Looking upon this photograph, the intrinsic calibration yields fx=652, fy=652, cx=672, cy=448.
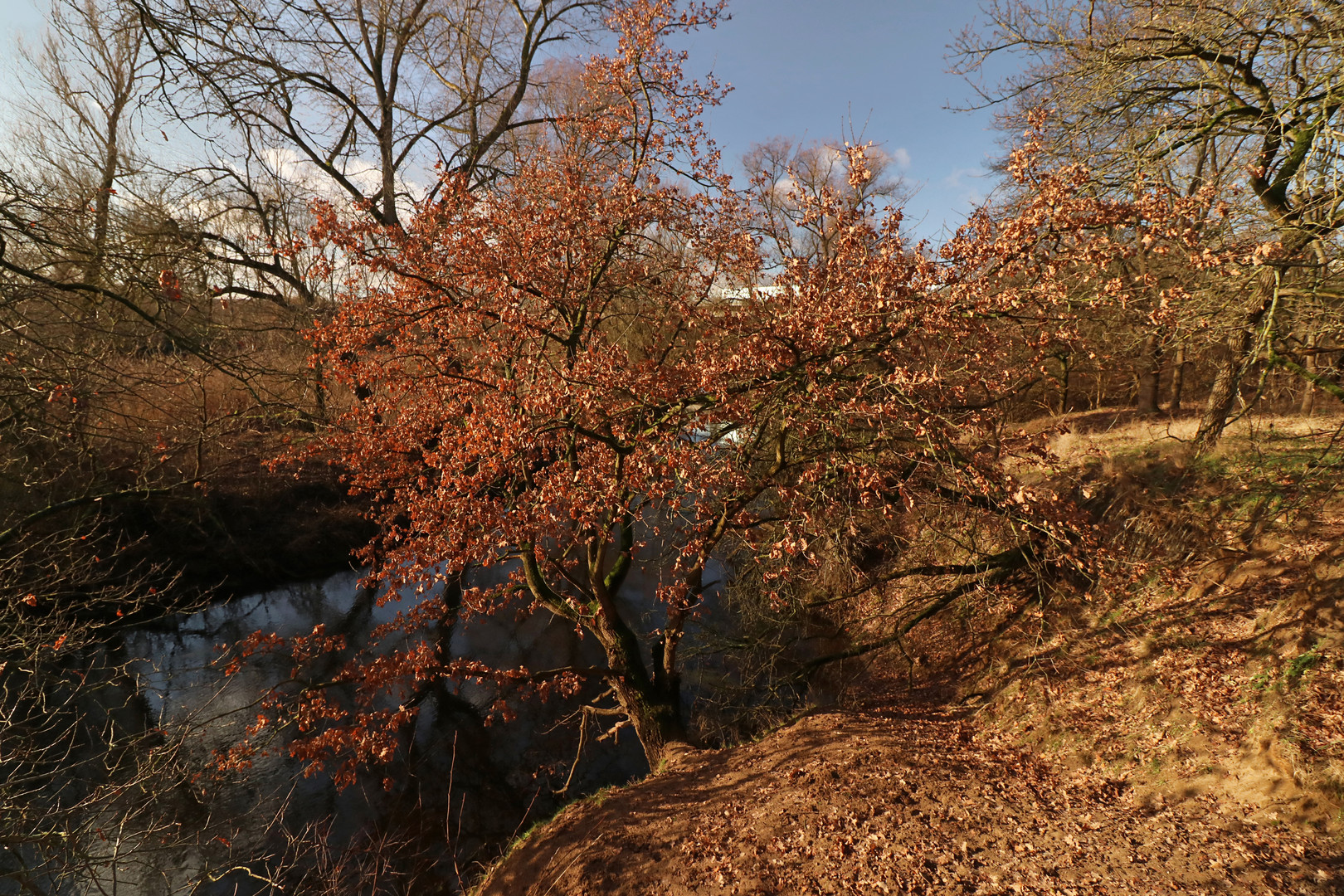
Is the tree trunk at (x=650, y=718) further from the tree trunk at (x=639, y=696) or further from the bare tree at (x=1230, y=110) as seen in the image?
the bare tree at (x=1230, y=110)

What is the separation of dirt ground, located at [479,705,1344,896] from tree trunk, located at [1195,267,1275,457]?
13.0 ft

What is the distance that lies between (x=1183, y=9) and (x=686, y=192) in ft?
20.8

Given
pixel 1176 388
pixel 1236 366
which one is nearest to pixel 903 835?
pixel 1236 366

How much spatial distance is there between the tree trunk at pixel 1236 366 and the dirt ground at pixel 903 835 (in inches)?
156

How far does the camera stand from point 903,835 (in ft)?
18.7

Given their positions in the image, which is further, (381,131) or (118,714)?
(381,131)

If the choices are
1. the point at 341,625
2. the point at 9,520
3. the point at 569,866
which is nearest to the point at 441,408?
the point at 569,866

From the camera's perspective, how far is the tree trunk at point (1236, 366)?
6.88m

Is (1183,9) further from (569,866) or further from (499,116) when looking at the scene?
(499,116)

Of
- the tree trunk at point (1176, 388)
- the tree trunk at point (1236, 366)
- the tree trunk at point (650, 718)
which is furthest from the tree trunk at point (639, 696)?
the tree trunk at point (1176, 388)

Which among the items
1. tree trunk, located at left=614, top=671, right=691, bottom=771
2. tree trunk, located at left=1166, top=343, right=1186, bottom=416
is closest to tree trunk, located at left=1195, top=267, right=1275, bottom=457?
tree trunk, located at left=1166, top=343, right=1186, bottom=416

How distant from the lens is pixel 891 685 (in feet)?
33.1

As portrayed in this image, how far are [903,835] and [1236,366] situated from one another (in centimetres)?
955

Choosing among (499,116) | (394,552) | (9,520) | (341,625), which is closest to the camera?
(394,552)
